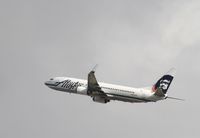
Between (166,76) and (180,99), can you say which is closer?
(180,99)

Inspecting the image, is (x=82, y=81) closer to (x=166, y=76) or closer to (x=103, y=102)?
(x=103, y=102)

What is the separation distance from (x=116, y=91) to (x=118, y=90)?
0.48 meters

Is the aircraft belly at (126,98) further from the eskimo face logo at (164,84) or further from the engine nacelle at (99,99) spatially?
the eskimo face logo at (164,84)

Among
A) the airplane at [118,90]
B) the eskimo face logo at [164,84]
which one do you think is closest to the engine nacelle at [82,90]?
the airplane at [118,90]

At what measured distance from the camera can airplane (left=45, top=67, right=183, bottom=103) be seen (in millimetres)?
141825

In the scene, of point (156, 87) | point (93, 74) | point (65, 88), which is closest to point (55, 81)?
point (65, 88)

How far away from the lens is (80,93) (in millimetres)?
146875

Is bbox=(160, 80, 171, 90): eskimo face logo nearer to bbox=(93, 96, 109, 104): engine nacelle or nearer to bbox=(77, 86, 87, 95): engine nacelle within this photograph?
bbox=(93, 96, 109, 104): engine nacelle

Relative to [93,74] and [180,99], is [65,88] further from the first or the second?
[180,99]

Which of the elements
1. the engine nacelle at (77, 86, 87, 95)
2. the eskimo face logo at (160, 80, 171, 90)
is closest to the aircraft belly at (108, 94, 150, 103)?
the eskimo face logo at (160, 80, 171, 90)

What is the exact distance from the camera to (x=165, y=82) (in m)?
145

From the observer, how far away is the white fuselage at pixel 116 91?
14225 cm

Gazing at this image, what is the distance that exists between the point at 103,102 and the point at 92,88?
4431 mm

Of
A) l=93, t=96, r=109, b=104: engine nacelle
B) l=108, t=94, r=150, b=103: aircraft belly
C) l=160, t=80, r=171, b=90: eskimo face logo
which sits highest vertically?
l=160, t=80, r=171, b=90: eskimo face logo
